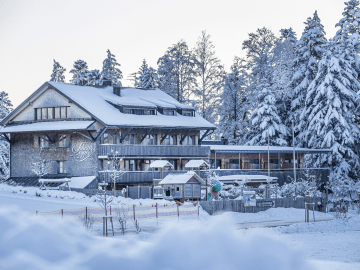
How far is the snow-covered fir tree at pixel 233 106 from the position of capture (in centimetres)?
6562

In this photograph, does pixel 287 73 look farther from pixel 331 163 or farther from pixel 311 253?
pixel 311 253

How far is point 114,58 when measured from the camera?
77.2 m

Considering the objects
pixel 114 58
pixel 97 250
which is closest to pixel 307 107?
pixel 114 58

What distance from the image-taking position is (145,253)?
13359 millimetres

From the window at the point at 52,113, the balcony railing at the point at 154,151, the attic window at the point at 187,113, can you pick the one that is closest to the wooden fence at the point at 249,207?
the balcony railing at the point at 154,151

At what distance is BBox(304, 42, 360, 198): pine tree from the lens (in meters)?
50.6

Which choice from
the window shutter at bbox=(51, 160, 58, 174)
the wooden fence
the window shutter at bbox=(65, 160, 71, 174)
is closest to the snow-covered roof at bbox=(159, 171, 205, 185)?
the wooden fence

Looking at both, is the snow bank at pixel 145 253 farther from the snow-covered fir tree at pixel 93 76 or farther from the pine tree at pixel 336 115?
the snow-covered fir tree at pixel 93 76

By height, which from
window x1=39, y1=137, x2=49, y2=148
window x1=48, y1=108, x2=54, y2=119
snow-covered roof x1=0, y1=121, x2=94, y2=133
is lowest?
window x1=39, y1=137, x2=49, y2=148

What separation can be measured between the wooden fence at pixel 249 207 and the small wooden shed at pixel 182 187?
3.04 meters

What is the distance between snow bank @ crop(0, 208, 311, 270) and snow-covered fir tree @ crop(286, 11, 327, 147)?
4387 centimetres

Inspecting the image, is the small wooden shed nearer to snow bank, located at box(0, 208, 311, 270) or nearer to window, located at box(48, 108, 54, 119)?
window, located at box(48, 108, 54, 119)

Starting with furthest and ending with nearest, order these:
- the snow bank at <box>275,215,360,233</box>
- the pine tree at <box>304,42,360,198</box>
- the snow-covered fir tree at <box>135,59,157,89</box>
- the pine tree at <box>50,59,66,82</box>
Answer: the pine tree at <box>50,59,66,82</box> < the snow-covered fir tree at <box>135,59,157,89</box> < the pine tree at <box>304,42,360,198</box> < the snow bank at <box>275,215,360,233</box>

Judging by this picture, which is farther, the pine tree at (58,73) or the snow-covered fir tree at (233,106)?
the pine tree at (58,73)
